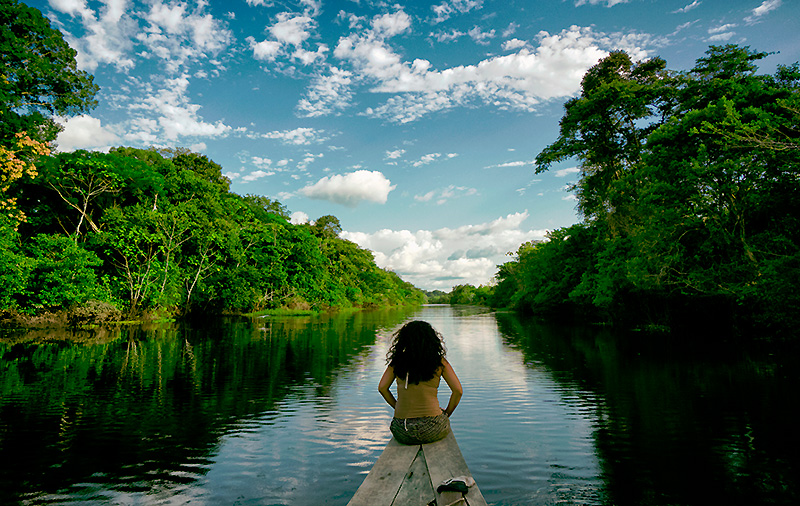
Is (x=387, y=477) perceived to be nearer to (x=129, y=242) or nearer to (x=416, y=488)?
(x=416, y=488)

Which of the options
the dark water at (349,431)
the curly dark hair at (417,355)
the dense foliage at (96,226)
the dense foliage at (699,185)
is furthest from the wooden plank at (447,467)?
the dense foliage at (699,185)

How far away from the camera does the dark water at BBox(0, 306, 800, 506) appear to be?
214 inches

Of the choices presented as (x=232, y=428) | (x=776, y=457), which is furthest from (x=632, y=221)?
(x=232, y=428)

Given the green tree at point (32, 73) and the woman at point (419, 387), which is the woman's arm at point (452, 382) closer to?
the woman at point (419, 387)

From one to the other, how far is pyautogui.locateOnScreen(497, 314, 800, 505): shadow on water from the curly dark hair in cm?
285

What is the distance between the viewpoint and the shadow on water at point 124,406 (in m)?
5.73

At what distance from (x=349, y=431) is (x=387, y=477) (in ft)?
13.9

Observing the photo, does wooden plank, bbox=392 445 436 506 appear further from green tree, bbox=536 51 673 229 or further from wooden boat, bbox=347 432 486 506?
green tree, bbox=536 51 673 229

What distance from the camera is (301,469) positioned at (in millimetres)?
6113

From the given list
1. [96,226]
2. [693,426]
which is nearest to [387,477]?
[693,426]

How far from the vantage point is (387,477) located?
157 inches

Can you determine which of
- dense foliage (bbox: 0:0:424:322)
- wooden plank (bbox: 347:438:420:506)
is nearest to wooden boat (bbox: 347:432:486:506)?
wooden plank (bbox: 347:438:420:506)

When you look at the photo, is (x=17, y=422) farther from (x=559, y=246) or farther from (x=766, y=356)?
(x=559, y=246)

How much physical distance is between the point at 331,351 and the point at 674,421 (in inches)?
556
